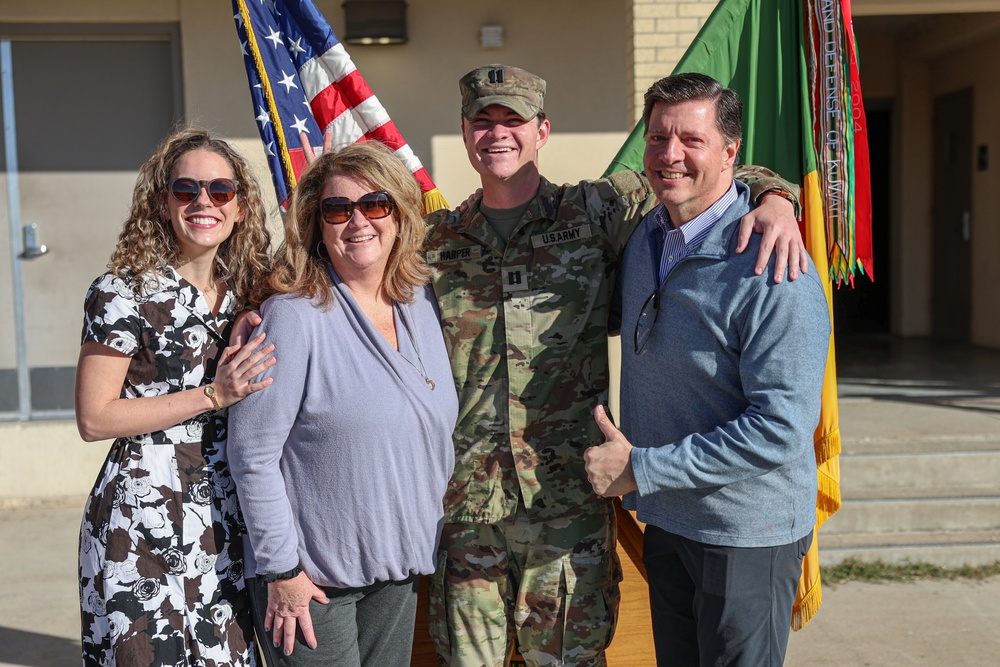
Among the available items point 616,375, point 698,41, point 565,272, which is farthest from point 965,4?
point 565,272

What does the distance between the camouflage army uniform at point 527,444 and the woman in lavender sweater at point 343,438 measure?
231 mm

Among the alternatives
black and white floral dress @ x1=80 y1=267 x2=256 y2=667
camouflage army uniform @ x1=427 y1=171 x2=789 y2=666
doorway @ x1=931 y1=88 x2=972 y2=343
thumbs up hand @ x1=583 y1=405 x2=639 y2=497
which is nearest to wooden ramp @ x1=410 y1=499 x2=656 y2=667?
camouflage army uniform @ x1=427 y1=171 x2=789 y2=666

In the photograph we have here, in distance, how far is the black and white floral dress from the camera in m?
2.18

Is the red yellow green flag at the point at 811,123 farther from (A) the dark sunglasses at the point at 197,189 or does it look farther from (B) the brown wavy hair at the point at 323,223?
(A) the dark sunglasses at the point at 197,189

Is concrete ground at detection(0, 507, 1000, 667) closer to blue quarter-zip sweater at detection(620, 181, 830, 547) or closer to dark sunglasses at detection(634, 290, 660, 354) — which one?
blue quarter-zip sweater at detection(620, 181, 830, 547)

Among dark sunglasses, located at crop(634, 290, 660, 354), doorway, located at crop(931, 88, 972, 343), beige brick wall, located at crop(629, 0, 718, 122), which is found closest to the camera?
dark sunglasses, located at crop(634, 290, 660, 354)

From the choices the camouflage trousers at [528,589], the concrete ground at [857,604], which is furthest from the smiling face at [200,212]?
the concrete ground at [857,604]

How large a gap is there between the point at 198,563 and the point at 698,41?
2.38 meters

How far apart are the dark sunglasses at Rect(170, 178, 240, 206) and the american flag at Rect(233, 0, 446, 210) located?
1.07 meters

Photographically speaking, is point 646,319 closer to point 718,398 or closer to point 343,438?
point 718,398

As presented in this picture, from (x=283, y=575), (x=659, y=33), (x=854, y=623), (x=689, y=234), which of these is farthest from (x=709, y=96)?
(x=659, y=33)

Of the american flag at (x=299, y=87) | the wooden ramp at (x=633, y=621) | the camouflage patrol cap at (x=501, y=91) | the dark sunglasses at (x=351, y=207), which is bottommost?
the wooden ramp at (x=633, y=621)

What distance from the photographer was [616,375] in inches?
242

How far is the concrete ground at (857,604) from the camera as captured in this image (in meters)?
3.91
